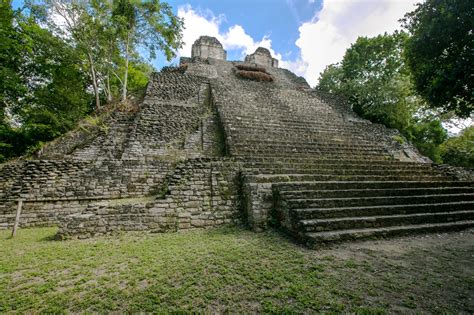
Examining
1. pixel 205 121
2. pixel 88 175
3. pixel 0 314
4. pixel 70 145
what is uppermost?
pixel 205 121

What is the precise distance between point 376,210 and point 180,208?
4624mm

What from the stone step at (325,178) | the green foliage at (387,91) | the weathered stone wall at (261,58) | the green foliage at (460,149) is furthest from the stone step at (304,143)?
the weathered stone wall at (261,58)

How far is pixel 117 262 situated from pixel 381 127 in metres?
14.0

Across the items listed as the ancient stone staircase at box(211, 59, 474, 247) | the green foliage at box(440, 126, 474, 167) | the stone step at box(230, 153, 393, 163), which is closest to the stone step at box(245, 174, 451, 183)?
the ancient stone staircase at box(211, 59, 474, 247)

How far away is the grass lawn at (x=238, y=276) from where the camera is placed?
2.20 m

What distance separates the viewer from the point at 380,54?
15.2 m

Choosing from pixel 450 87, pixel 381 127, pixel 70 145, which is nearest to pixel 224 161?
pixel 450 87

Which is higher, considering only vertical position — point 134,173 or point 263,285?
point 134,173

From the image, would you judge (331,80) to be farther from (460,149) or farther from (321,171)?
(321,171)

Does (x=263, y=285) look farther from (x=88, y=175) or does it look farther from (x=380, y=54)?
(x=380, y=54)

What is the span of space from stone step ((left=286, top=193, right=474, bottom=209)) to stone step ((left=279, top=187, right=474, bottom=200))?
230mm

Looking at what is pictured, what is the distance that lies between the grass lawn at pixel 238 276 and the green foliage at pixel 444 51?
3.04 m

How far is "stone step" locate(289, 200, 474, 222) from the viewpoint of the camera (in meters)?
4.29

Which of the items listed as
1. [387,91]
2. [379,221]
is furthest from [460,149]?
[379,221]
